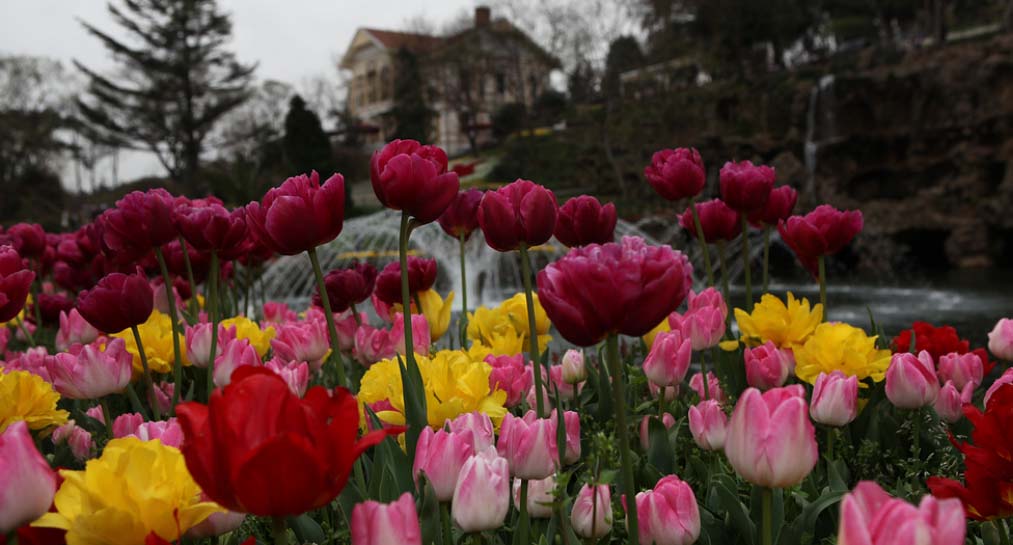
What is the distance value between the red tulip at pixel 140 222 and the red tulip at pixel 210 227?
5 centimetres

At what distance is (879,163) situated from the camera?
20.4m

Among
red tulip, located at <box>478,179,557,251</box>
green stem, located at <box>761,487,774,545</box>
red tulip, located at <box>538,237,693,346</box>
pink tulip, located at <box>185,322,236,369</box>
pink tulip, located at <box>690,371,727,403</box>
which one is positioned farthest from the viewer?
pink tulip, located at <box>690,371,727,403</box>

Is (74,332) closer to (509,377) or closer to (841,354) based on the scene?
(509,377)

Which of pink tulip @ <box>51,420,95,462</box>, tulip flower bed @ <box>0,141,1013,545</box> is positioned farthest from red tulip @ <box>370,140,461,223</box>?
pink tulip @ <box>51,420,95,462</box>

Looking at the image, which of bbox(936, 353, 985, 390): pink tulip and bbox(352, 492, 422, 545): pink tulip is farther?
bbox(936, 353, 985, 390): pink tulip

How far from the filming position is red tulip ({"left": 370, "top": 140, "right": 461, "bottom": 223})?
3.79 feet

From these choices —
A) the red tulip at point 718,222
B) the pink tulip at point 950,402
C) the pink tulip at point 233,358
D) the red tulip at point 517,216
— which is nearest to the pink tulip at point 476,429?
the red tulip at point 517,216

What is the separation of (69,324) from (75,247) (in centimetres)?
107

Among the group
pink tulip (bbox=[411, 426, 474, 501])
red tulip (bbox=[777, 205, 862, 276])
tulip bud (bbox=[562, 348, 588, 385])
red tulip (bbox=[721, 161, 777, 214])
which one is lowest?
tulip bud (bbox=[562, 348, 588, 385])

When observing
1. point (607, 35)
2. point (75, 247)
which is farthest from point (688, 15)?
point (75, 247)

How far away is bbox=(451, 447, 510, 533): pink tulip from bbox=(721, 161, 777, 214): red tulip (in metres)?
1.32

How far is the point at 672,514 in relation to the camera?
100 centimetres

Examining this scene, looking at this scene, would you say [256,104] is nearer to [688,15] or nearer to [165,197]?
[688,15]

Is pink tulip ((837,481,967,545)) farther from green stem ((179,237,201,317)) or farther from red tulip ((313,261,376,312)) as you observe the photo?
green stem ((179,237,201,317))
